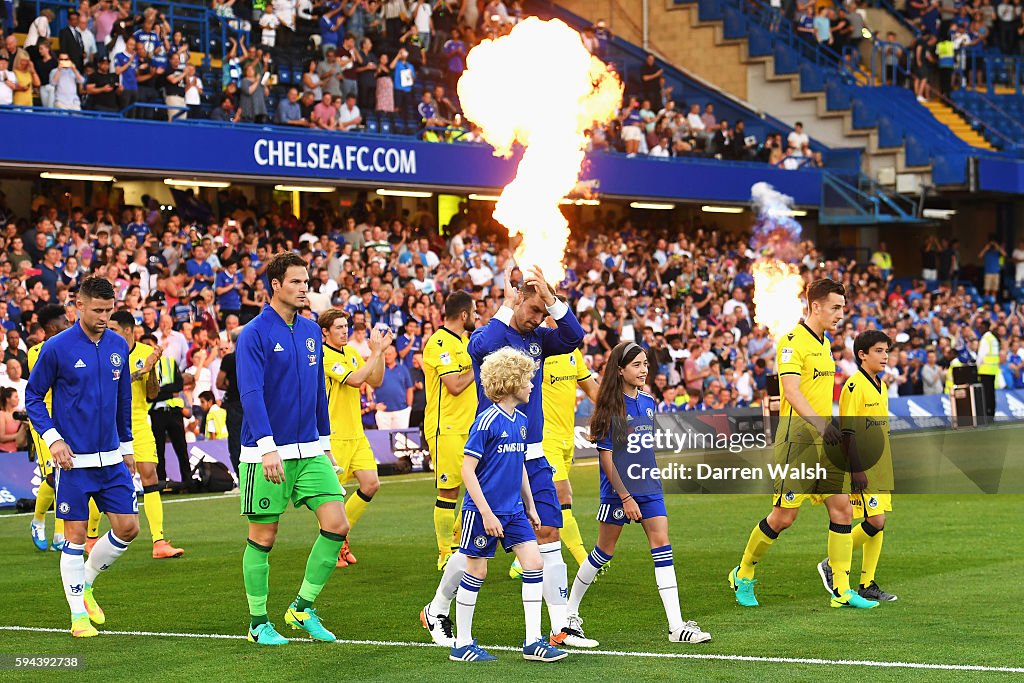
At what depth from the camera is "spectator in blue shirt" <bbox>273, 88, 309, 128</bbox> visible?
27297mm

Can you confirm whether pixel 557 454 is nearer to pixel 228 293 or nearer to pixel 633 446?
pixel 633 446

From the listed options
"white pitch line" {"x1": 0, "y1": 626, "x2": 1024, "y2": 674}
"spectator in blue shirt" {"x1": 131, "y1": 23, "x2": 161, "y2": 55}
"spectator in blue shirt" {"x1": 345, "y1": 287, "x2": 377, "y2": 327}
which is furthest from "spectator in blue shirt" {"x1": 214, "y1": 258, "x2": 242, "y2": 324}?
"white pitch line" {"x1": 0, "y1": 626, "x2": 1024, "y2": 674}

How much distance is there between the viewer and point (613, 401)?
996 centimetres

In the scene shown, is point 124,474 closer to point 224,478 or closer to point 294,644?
point 294,644

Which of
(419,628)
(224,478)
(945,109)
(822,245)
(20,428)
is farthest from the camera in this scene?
(945,109)

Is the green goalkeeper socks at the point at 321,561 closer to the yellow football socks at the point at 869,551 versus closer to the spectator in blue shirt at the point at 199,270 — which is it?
the yellow football socks at the point at 869,551

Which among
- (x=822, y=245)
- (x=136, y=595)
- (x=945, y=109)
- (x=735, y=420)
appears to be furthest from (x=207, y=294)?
(x=945, y=109)

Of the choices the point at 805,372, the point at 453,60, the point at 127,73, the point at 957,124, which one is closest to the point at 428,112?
the point at 453,60

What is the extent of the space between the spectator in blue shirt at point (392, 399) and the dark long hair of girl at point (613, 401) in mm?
13618

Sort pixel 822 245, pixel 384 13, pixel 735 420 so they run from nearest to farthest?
pixel 735 420
pixel 384 13
pixel 822 245

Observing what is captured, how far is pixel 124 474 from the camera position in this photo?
33.9ft

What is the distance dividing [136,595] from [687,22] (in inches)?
1271

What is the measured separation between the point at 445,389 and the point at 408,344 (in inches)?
467

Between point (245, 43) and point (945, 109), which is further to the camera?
point (945, 109)
